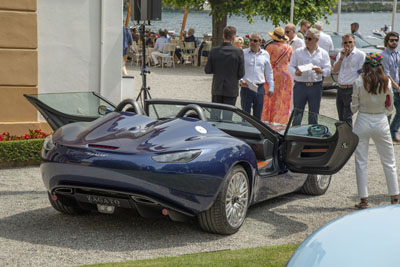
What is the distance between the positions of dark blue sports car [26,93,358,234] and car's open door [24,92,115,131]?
82 centimetres

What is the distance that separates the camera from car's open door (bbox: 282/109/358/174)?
7906 millimetres

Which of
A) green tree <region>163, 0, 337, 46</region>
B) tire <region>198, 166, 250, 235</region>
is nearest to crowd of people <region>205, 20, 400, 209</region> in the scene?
tire <region>198, 166, 250, 235</region>

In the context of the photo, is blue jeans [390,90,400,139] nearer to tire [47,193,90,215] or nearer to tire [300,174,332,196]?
tire [300,174,332,196]

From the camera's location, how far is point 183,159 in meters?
6.82

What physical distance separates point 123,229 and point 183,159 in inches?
44.3

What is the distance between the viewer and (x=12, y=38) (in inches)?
477

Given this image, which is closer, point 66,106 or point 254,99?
point 66,106

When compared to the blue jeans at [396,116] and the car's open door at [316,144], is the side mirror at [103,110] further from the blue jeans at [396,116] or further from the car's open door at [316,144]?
the blue jeans at [396,116]

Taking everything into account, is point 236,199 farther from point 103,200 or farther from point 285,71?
point 285,71

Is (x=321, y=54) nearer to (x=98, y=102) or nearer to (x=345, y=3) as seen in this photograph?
(x=98, y=102)

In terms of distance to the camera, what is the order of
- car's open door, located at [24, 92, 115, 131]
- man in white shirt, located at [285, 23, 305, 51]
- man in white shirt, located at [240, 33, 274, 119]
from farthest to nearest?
man in white shirt, located at [285, 23, 305, 51], man in white shirt, located at [240, 33, 274, 119], car's open door, located at [24, 92, 115, 131]

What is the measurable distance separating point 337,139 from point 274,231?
116cm

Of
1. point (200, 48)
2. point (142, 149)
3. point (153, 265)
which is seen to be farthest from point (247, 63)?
point (200, 48)

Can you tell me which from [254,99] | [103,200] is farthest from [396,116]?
[103,200]
